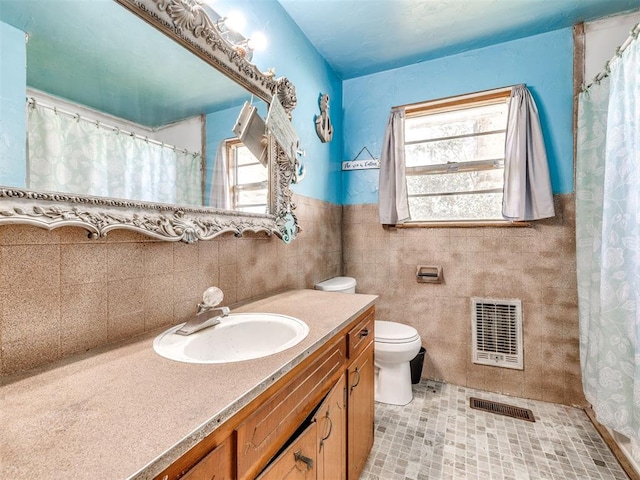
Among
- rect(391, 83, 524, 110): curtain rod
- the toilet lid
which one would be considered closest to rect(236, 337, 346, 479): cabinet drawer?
the toilet lid

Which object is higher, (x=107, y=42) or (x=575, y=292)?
(x=107, y=42)

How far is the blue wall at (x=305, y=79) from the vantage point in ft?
5.12

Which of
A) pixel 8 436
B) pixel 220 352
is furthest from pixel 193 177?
pixel 8 436

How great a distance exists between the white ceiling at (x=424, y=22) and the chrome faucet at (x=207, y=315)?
173cm

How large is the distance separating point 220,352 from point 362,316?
63cm

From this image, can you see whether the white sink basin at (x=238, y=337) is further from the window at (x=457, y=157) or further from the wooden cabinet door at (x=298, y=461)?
the window at (x=457, y=157)

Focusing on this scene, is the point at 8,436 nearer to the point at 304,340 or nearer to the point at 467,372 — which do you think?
the point at 304,340

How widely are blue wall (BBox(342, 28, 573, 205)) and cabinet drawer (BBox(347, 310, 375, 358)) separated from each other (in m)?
1.28

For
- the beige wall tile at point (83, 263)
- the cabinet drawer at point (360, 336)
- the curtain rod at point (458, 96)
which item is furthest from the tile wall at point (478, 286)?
the beige wall tile at point (83, 263)

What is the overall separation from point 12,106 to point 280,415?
0.99 m

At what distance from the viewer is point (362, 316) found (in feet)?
4.42

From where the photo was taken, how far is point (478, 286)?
2.16 meters

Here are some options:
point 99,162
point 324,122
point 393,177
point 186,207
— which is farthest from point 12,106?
point 393,177

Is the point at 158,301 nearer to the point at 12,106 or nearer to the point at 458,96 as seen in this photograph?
the point at 12,106
